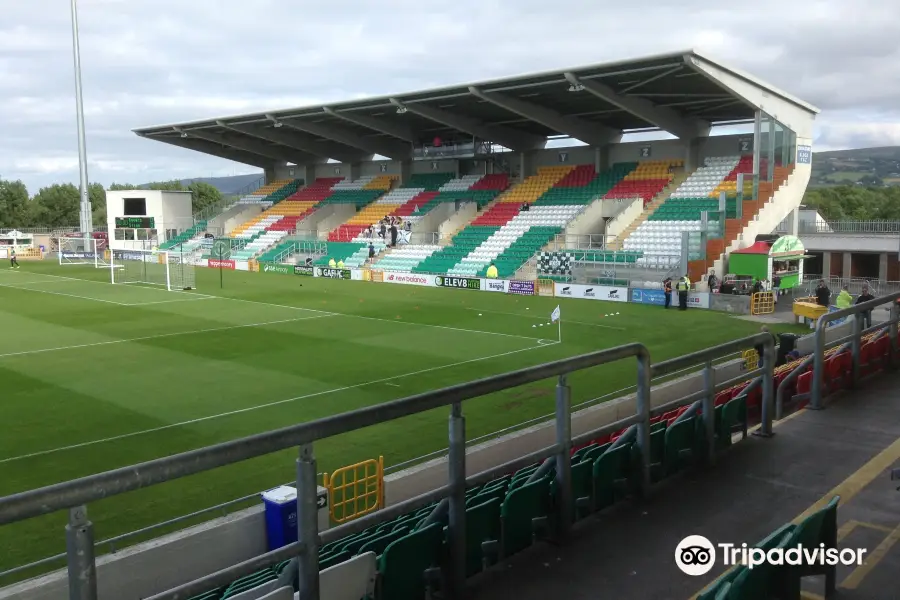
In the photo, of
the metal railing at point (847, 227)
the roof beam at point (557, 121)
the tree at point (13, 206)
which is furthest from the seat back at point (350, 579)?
the tree at point (13, 206)

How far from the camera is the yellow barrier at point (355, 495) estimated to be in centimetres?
1006

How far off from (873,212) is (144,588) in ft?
326

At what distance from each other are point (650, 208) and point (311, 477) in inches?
1599

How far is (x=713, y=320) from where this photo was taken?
28.0 m

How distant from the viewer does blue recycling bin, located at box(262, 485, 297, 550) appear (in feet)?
27.7

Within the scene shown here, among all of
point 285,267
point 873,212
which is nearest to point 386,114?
point 285,267

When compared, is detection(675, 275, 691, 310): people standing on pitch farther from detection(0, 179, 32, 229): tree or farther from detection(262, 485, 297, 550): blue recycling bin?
detection(0, 179, 32, 229): tree

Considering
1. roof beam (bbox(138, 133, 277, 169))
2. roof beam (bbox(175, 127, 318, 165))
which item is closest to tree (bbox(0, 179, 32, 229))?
roof beam (bbox(138, 133, 277, 169))

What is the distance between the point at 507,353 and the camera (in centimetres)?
2183

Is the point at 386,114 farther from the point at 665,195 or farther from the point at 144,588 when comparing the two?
the point at 144,588

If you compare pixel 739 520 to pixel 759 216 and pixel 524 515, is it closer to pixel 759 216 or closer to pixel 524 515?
pixel 524 515

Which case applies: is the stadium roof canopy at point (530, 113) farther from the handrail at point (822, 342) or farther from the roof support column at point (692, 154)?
the handrail at point (822, 342)

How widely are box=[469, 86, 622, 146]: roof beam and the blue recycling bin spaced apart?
3385 cm

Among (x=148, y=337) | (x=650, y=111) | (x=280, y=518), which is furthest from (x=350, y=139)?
(x=280, y=518)
